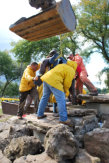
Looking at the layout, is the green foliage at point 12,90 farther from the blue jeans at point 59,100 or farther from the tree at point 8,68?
the blue jeans at point 59,100

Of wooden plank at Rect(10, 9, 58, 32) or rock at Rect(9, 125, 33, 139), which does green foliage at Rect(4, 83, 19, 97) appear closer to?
rock at Rect(9, 125, 33, 139)

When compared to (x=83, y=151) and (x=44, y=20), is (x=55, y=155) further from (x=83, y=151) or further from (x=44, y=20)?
(x=44, y=20)

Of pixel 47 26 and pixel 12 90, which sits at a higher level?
pixel 12 90

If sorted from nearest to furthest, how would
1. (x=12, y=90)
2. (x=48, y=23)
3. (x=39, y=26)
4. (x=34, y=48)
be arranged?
(x=48, y=23) < (x=39, y=26) < (x=34, y=48) < (x=12, y=90)

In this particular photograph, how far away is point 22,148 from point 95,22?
2127 cm

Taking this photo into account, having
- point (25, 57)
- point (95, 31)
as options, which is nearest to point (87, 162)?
point (95, 31)

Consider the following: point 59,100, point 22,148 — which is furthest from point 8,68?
point 22,148

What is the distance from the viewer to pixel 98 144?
2.32 meters

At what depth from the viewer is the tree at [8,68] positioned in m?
33.5

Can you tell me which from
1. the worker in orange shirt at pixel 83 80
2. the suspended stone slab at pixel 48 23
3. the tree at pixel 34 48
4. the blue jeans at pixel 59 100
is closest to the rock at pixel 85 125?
the blue jeans at pixel 59 100

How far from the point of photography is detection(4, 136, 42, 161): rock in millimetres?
2361

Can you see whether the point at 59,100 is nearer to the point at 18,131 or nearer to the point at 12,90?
the point at 18,131

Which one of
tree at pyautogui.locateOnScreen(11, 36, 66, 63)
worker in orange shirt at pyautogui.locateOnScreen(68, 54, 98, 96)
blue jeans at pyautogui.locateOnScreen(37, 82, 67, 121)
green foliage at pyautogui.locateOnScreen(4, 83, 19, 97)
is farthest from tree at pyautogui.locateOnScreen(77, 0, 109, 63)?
green foliage at pyautogui.locateOnScreen(4, 83, 19, 97)

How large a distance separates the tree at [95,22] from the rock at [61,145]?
1958 centimetres
